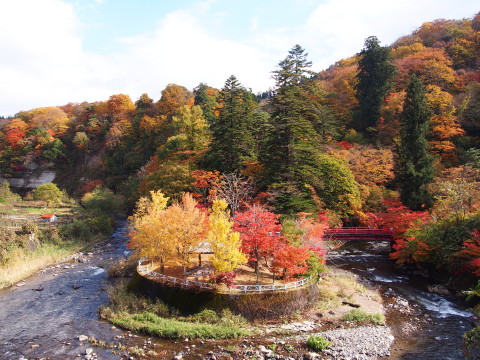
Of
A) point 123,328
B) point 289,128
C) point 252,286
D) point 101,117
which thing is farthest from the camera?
point 101,117

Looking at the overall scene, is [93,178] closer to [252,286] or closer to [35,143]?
[35,143]

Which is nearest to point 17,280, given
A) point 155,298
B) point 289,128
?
point 155,298

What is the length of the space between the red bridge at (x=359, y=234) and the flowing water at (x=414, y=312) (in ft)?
8.69

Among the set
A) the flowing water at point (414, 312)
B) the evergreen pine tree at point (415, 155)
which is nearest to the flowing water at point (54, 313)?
the flowing water at point (414, 312)

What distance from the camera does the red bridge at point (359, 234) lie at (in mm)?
33250

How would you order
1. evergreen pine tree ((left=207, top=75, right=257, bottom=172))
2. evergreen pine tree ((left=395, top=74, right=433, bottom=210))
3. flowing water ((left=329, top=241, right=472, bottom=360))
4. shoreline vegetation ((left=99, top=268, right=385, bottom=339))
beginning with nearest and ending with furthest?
1. flowing water ((left=329, top=241, right=472, bottom=360))
2. shoreline vegetation ((left=99, top=268, right=385, bottom=339))
3. evergreen pine tree ((left=395, top=74, right=433, bottom=210))
4. evergreen pine tree ((left=207, top=75, right=257, bottom=172))

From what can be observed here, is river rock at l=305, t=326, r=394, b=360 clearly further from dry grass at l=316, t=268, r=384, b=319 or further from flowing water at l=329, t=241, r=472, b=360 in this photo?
dry grass at l=316, t=268, r=384, b=319

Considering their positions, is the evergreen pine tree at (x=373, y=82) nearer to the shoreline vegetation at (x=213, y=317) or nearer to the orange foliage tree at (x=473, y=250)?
the orange foliage tree at (x=473, y=250)

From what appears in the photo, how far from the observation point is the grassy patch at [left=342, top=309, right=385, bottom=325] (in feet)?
68.2

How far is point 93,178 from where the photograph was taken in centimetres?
7856

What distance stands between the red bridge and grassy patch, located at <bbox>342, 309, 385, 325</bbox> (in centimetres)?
1189

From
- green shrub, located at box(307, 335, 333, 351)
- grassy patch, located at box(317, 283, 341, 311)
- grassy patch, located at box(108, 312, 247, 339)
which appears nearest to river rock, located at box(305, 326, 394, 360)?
green shrub, located at box(307, 335, 333, 351)

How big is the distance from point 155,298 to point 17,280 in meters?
14.5

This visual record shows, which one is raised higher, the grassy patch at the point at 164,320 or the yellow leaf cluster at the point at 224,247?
the yellow leaf cluster at the point at 224,247
